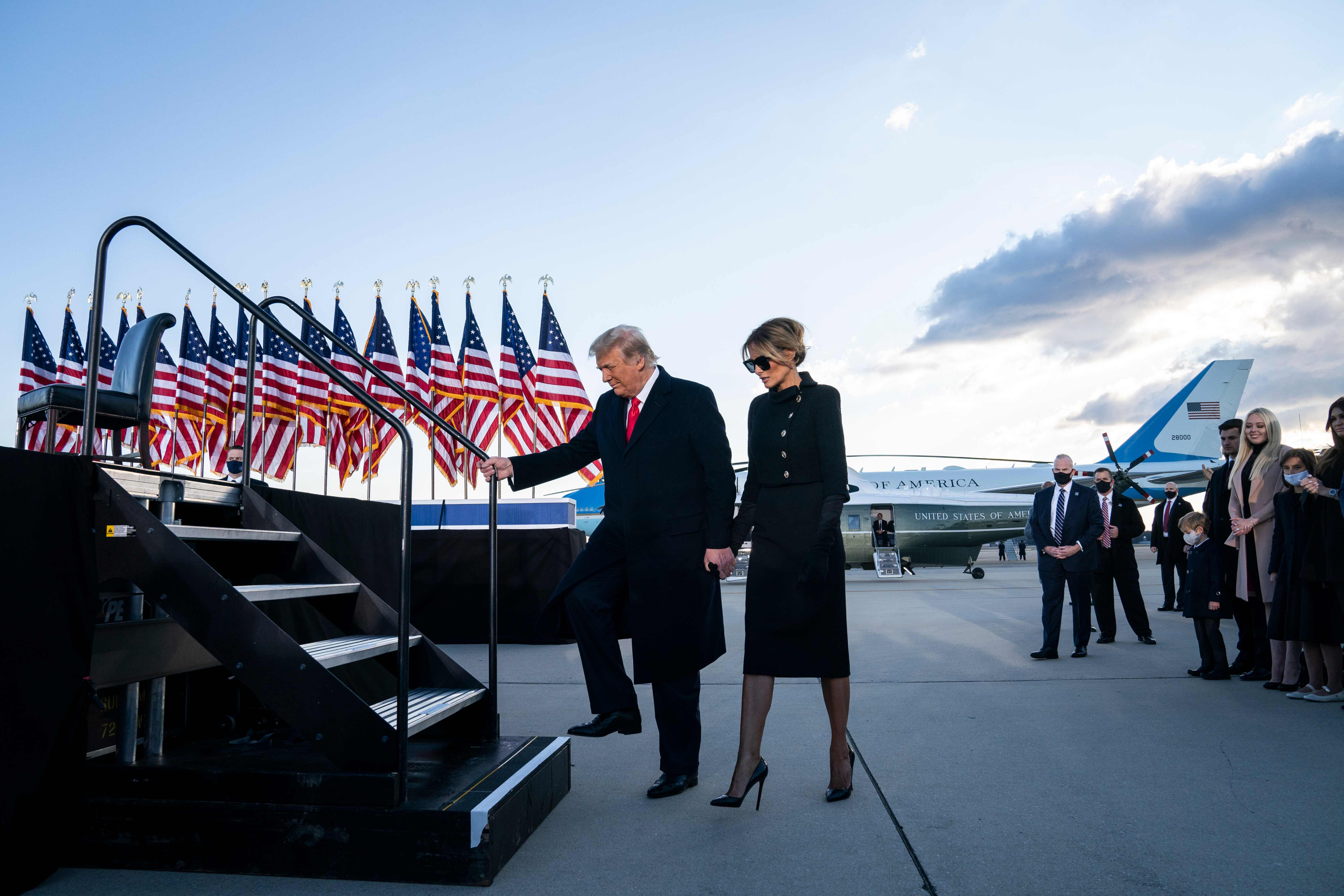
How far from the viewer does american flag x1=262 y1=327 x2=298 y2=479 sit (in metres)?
11.8

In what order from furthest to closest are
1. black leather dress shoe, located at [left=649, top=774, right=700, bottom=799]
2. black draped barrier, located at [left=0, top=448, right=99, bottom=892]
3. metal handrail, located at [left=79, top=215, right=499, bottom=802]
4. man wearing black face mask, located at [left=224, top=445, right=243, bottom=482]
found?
man wearing black face mask, located at [left=224, top=445, right=243, bottom=482] < black leather dress shoe, located at [left=649, top=774, right=700, bottom=799] < metal handrail, located at [left=79, top=215, right=499, bottom=802] < black draped barrier, located at [left=0, top=448, right=99, bottom=892]

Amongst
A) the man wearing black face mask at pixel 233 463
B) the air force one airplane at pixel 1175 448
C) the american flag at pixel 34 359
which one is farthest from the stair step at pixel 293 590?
the air force one airplane at pixel 1175 448

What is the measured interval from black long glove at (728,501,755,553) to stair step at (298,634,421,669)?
4.13 ft

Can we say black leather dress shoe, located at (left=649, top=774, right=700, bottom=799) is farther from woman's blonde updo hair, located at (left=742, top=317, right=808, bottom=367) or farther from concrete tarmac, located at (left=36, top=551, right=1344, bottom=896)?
woman's blonde updo hair, located at (left=742, top=317, right=808, bottom=367)

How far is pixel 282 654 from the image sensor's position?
6.92ft

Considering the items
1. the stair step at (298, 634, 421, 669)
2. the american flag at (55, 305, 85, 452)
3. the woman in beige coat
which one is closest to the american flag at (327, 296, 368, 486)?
the american flag at (55, 305, 85, 452)

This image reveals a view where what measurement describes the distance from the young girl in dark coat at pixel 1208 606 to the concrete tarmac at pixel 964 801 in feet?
0.46

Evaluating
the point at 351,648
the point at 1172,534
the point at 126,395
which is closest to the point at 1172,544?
the point at 1172,534

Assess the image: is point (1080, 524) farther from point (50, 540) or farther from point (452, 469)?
point (452, 469)

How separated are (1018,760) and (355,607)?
8.94ft

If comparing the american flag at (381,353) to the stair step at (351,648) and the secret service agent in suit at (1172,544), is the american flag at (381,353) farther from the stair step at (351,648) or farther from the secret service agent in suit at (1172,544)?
the secret service agent in suit at (1172,544)

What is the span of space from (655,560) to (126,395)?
2.84 m

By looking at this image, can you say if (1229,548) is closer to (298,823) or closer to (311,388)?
(298,823)

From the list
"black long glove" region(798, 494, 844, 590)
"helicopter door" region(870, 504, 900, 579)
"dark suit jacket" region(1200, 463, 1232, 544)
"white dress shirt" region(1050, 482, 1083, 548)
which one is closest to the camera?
"black long glove" region(798, 494, 844, 590)
